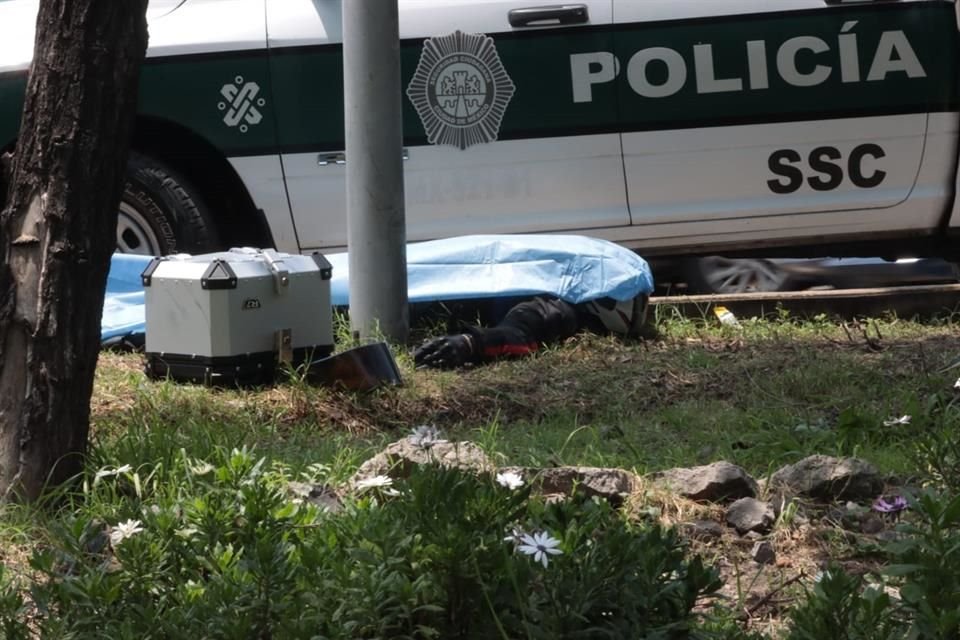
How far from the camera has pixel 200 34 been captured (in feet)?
21.5

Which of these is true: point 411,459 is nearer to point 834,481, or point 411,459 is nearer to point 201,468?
point 201,468

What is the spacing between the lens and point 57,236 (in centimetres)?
353

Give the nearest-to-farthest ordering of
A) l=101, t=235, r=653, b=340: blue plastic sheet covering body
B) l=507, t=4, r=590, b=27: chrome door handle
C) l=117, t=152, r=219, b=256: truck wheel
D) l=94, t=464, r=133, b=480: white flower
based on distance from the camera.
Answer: l=94, t=464, r=133, b=480: white flower → l=101, t=235, r=653, b=340: blue plastic sheet covering body → l=117, t=152, r=219, b=256: truck wheel → l=507, t=4, r=590, b=27: chrome door handle

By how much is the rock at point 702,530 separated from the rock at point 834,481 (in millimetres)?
279

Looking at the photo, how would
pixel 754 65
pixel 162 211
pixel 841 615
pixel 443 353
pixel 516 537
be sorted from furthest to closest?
pixel 754 65 → pixel 162 211 → pixel 443 353 → pixel 516 537 → pixel 841 615

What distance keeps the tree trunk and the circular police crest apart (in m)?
3.10

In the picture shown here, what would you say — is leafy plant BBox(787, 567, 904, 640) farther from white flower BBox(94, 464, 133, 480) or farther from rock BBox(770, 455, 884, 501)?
white flower BBox(94, 464, 133, 480)

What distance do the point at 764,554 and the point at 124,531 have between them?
1.35m

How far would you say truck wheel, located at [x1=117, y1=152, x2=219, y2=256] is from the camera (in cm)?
647

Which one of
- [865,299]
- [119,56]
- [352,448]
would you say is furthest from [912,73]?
[119,56]

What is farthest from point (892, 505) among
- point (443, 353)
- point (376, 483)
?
point (443, 353)

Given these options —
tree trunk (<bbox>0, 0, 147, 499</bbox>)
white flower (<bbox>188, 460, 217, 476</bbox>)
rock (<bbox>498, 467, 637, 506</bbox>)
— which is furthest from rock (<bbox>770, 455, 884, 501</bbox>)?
tree trunk (<bbox>0, 0, 147, 499</bbox>)

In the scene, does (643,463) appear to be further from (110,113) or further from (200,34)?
(200,34)

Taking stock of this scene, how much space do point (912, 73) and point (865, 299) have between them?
1.05 metres
